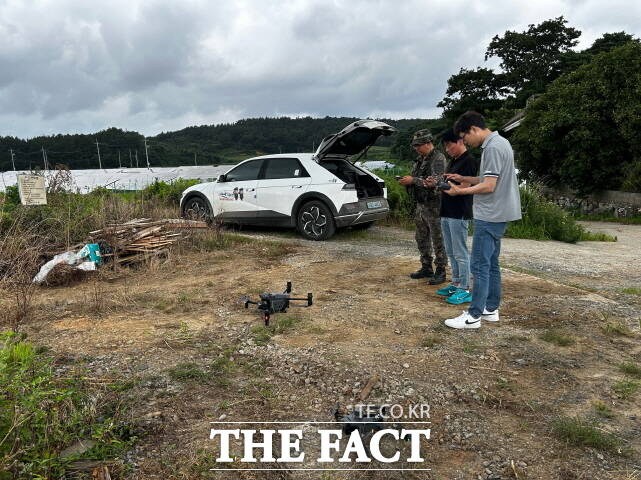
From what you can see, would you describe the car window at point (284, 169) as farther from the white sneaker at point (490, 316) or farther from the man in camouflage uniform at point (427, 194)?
the white sneaker at point (490, 316)

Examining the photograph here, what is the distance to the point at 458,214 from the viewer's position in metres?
5.11

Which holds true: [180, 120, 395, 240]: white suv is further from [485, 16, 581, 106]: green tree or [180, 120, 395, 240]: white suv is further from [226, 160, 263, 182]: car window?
[485, 16, 581, 106]: green tree

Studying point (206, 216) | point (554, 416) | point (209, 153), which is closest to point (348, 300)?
point (554, 416)

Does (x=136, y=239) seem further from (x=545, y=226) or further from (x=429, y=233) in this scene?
(x=545, y=226)

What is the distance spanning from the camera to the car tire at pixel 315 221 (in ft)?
29.9

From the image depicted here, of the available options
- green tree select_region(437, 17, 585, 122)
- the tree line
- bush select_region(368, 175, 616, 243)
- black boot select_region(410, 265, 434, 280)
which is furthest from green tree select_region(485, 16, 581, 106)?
black boot select_region(410, 265, 434, 280)

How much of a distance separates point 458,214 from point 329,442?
314 centimetres

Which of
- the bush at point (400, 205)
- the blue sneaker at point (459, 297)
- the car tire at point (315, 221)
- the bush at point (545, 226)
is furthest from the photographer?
the bush at point (400, 205)

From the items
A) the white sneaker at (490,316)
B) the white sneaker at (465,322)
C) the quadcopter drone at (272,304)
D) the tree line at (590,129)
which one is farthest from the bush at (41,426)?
the tree line at (590,129)

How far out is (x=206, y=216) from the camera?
396 inches

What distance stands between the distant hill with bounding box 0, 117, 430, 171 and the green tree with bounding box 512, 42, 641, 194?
13.8 meters

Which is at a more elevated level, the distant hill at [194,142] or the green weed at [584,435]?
the distant hill at [194,142]

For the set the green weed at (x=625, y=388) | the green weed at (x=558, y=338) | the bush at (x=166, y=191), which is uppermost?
the bush at (x=166, y=191)

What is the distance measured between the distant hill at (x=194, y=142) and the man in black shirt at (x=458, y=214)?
24089 millimetres
